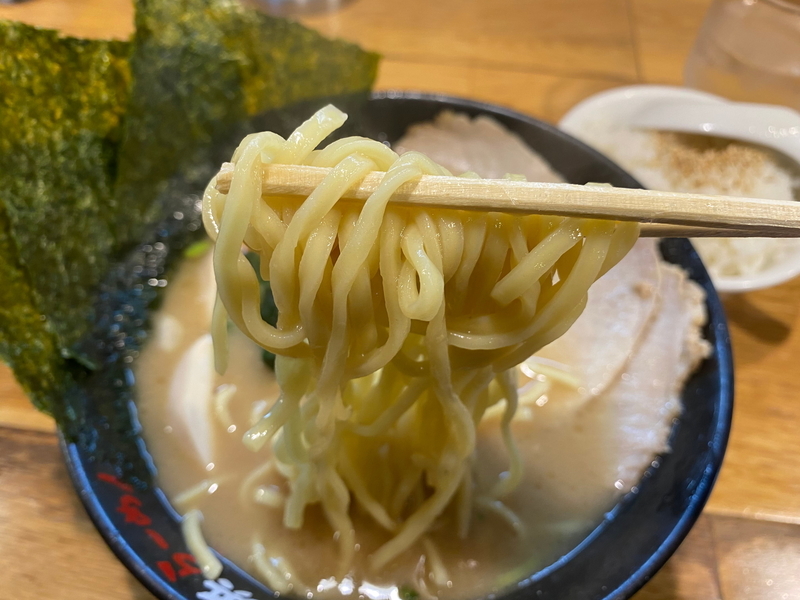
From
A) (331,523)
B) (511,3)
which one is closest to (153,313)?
(331,523)

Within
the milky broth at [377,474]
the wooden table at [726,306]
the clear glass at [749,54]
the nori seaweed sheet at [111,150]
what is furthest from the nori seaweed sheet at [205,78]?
the clear glass at [749,54]

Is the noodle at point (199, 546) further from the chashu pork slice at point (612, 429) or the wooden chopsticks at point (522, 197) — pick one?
the wooden chopsticks at point (522, 197)

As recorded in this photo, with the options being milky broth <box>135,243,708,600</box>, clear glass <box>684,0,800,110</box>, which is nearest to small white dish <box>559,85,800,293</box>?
clear glass <box>684,0,800,110</box>

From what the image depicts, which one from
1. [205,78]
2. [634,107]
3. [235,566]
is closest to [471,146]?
[634,107]

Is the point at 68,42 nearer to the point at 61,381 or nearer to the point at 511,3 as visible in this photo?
the point at 61,381

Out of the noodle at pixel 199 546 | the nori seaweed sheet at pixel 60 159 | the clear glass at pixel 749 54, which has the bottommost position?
the noodle at pixel 199 546

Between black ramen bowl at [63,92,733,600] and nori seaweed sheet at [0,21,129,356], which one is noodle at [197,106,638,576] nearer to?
black ramen bowl at [63,92,733,600]

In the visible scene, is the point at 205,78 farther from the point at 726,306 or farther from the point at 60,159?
the point at 726,306
